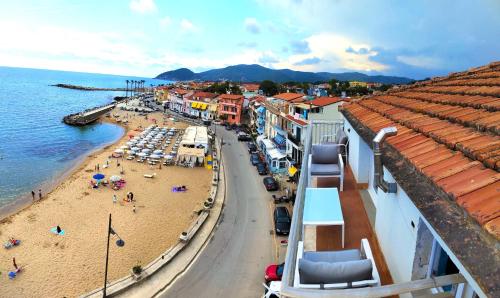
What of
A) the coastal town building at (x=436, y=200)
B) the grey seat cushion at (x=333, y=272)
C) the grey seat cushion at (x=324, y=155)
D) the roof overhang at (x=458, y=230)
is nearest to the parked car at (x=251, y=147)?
the grey seat cushion at (x=324, y=155)

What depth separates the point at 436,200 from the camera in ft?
7.07

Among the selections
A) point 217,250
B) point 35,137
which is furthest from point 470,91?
point 35,137

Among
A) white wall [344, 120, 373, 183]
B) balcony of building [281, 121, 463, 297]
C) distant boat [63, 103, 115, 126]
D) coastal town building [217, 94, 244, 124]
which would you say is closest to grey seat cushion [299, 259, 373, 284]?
balcony of building [281, 121, 463, 297]

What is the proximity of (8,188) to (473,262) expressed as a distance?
43.6 metres

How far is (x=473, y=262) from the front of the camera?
1517 mm

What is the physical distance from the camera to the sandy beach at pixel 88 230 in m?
18.8

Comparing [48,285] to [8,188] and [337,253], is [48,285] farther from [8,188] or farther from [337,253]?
[8,188]

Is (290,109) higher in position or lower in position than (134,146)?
higher

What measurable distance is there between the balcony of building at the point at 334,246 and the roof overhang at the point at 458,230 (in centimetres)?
49

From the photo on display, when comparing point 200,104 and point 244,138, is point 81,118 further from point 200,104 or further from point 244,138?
point 244,138

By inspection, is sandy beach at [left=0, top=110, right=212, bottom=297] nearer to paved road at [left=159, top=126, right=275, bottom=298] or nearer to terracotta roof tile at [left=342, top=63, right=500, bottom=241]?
paved road at [left=159, top=126, right=275, bottom=298]

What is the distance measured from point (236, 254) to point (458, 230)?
64.2 ft

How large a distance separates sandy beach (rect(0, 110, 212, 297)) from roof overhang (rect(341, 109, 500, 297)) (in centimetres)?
1934

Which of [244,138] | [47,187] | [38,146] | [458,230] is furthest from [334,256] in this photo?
[38,146]
